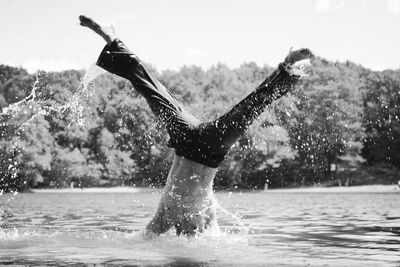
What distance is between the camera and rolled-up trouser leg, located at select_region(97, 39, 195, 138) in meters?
9.30

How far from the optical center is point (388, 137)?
214 ft

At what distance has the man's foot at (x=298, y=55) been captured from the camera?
29.0 feet

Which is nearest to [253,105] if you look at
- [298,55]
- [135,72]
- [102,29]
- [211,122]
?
[211,122]

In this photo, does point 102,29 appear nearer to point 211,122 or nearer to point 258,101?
point 211,122

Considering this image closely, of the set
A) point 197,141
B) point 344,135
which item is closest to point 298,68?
point 197,141

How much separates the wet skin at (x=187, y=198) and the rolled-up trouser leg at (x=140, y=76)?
2.29 feet

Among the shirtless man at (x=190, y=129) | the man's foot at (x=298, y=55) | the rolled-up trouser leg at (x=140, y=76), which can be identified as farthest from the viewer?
the rolled-up trouser leg at (x=140, y=76)

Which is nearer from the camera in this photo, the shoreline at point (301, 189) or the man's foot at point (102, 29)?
the man's foot at point (102, 29)

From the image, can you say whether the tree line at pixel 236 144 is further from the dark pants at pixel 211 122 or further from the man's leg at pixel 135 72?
the dark pants at pixel 211 122

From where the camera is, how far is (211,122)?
8969 millimetres

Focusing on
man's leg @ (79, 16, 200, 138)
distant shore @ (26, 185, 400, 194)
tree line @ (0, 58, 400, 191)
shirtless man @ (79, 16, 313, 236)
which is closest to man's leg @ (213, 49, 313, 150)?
shirtless man @ (79, 16, 313, 236)

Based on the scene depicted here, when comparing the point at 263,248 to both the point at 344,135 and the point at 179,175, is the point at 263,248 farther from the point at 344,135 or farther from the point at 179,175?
the point at 344,135

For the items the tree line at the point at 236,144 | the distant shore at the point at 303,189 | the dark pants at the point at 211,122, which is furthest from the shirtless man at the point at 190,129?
the tree line at the point at 236,144

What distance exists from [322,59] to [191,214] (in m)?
77.0
